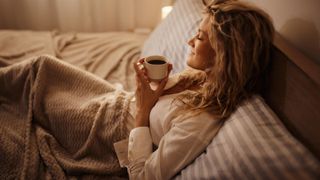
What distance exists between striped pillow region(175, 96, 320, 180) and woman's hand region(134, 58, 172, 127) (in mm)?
316

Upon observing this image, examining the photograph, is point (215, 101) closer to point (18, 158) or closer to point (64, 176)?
point (64, 176)

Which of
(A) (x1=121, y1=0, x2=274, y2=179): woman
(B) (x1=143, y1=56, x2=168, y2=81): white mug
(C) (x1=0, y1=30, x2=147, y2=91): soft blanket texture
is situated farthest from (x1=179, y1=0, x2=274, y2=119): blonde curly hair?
(C) (x1=0, y1=30, x2=147, y2=91): soft blanket texture

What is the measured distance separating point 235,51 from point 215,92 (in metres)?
0.14

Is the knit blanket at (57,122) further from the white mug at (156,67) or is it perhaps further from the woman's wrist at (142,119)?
the white mug at (156,67)

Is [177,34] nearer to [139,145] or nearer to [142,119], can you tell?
[142,119]

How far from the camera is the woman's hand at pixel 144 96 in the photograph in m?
1.23

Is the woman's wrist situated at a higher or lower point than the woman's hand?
lower

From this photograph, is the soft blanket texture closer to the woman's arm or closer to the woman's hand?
the woman's hand

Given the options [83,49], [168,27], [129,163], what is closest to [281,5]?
[168,27]

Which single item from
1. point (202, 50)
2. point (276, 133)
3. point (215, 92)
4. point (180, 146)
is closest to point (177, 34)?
point (202, 50)

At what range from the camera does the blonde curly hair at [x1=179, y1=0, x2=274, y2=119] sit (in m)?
1.02

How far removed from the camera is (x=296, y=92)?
931mm

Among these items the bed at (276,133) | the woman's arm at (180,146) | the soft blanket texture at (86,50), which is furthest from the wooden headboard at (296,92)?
the soft blanket texture at (86,50)

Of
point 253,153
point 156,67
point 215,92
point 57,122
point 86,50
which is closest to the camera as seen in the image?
point 253,153
